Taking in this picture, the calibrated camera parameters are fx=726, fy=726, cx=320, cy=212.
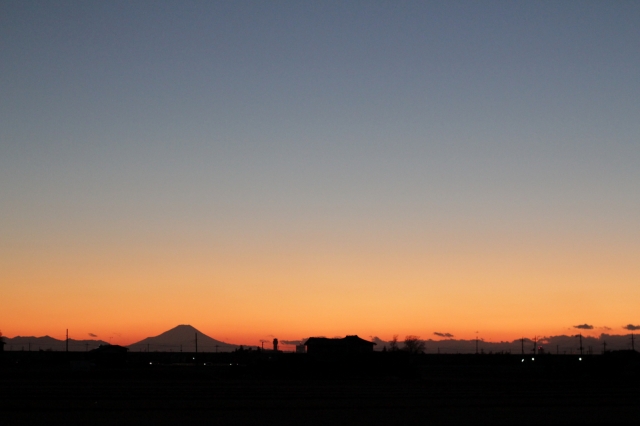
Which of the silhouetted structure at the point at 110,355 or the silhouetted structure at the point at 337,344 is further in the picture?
the silhouetted structure at the point at 110,355

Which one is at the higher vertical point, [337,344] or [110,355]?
[337,344]

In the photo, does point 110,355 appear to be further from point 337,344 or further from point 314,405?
point 314,405

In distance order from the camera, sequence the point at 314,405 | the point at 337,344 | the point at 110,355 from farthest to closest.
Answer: the point at 110,355
the point at 337,344
the point at 314,405

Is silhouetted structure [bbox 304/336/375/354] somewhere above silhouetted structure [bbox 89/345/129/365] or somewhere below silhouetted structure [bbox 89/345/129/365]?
above

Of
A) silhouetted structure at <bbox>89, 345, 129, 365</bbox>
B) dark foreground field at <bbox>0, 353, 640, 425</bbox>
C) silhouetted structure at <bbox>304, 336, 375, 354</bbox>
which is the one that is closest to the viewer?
dark foreground field at <bbox>0, 353, 640, 425</bbox>

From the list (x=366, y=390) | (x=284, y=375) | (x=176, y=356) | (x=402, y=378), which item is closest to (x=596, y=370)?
(x=402, y=378)

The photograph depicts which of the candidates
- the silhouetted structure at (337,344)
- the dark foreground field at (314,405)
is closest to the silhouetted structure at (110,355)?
the silhouetted structure at (337,344)

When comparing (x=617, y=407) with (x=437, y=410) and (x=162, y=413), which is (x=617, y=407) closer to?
(x=437, y=410)

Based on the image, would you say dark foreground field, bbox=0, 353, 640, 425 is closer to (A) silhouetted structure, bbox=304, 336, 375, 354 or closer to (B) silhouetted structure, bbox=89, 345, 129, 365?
(A) silhouetted structure, bbox=304, 336, 375, 354

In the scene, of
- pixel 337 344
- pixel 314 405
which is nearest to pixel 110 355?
pixel 337 344

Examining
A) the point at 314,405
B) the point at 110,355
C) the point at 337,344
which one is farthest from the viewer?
the point at 110,355

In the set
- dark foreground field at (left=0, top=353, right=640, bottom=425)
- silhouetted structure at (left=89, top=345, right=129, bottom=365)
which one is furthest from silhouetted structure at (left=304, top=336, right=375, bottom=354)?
dark foreground field at (left=0, top=353, right=640, bottom=425)

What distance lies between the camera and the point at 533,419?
34219 mm

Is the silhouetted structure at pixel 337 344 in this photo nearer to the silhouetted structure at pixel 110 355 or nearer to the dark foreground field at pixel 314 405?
the silhouetted structure at pixel 110 355
